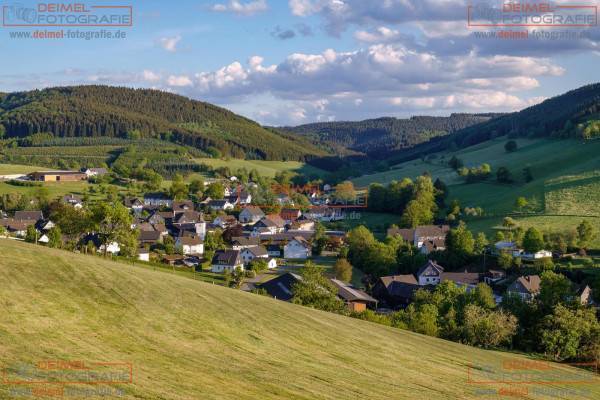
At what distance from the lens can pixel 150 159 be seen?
172375 millimetres

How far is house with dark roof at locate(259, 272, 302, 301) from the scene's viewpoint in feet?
175

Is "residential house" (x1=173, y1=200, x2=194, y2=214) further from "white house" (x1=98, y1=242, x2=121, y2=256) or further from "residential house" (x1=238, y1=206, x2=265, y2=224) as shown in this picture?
"white house" (x1=98, y1=242, x2=121, y2=256)

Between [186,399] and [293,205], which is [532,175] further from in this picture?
[186,399]

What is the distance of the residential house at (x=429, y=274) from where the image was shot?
7112cm

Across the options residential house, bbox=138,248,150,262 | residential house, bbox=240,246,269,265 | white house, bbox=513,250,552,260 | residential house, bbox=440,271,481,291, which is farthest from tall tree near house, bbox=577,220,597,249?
residential house, bbox=138,248,150,262

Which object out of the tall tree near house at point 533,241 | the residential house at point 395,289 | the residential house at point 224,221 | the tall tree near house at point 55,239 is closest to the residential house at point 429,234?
the tall tree near house at point 533,241

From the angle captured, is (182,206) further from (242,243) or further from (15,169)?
(15,169)

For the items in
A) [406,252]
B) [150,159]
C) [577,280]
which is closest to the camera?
[577,280]

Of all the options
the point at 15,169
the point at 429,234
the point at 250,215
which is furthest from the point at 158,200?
the point at 429,234

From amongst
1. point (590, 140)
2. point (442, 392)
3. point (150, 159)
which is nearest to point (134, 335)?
point (442, 392)

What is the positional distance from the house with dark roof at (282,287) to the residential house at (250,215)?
195 feet

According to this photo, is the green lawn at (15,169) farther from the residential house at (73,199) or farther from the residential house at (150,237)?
the residential house at (150,237)

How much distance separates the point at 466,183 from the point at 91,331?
363ft

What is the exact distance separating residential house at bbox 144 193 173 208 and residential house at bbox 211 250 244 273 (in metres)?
48.1
